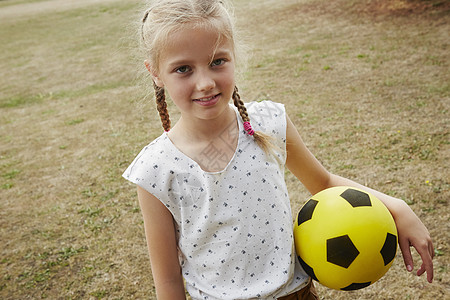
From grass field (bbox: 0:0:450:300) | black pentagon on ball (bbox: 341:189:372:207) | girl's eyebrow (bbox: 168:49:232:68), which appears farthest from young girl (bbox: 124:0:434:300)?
grass field (bbox: 0:0:450:300)

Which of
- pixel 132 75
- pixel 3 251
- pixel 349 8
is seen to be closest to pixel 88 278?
pixel 3 251

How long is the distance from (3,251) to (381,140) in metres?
3.78

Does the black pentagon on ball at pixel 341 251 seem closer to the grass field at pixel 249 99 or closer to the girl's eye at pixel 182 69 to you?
the girl's eye at pixel 182 69

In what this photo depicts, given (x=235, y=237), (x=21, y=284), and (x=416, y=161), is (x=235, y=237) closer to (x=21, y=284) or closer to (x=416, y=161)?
(x=21, y=284)

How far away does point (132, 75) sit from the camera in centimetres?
838

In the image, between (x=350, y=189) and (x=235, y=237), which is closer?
(x=235, y=237)

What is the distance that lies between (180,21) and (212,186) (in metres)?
0.59

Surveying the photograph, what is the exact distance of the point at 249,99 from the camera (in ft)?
19.8

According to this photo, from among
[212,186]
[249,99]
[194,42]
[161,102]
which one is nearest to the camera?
[194,42]

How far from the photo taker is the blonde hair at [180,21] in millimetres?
1429

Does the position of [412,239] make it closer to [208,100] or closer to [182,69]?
[208,100]

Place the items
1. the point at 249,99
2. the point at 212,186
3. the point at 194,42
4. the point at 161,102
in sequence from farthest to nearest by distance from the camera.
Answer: the point at 249,99
the point at 161,102
the point at 212,186
the point at 194,42

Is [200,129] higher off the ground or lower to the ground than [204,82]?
lower

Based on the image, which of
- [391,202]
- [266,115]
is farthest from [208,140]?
[391,202]
